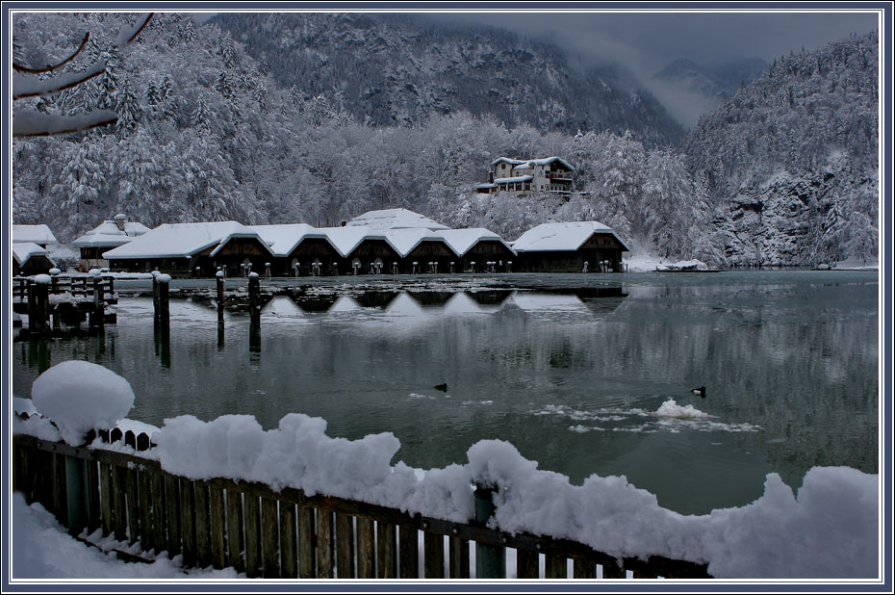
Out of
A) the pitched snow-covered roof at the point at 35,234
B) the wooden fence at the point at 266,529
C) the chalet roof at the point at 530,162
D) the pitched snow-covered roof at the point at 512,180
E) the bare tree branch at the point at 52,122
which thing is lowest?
the wooden fence at the point at 266,529

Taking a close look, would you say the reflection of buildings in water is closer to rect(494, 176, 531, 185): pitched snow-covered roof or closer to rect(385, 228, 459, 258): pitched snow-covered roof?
rect(385, 228, 459, 258): pitched snow-covered roof

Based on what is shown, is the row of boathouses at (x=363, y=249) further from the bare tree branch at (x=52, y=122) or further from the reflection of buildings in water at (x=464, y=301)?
the bare tree branch at (x=52, y=122)

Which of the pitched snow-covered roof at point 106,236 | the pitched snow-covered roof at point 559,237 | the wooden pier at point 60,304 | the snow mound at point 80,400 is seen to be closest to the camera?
the snow mound at point 80,400

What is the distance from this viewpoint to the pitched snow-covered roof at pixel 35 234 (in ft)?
73.5

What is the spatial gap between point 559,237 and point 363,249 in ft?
60.7

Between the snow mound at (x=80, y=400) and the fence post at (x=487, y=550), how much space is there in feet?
8.45

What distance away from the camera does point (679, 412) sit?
961cm

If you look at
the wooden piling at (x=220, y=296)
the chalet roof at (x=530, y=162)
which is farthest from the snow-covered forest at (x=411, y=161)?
the wooden piling at (x=220, y=296)

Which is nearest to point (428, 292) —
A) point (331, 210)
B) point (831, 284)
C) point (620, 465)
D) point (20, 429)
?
point (831, 284)

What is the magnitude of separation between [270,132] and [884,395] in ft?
199

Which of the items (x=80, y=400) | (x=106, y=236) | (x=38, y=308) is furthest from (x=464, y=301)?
(x=80, y=400)

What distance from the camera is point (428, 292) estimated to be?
35250 millimetres

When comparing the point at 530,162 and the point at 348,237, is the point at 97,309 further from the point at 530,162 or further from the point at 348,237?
the point at 530,162

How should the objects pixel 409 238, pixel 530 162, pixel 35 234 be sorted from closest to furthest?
pixel 35 234 < pixel 409 238 < pixel 530 162
